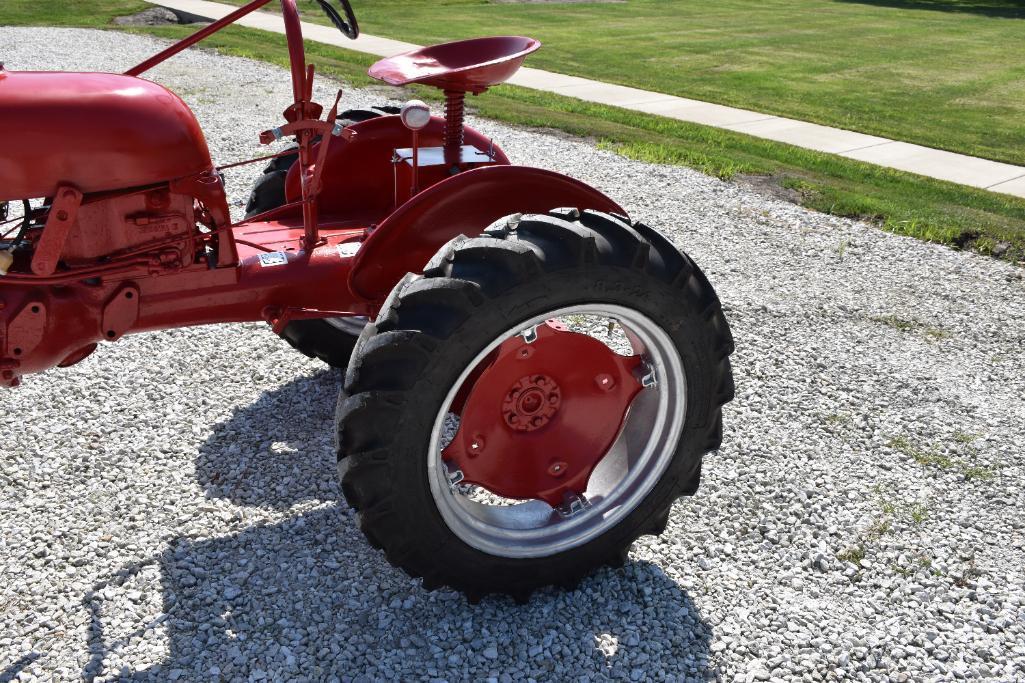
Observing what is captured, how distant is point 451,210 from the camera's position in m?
2.66

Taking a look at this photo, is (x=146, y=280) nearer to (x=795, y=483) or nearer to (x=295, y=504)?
(x=295, y=504)

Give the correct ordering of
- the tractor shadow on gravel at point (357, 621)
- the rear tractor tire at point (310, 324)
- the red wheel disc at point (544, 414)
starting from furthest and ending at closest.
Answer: the rear tractor tire at point (310, 324)
the red wheel disc at point (544, 414)
the tractor shadow on gravel at point (357, 621)

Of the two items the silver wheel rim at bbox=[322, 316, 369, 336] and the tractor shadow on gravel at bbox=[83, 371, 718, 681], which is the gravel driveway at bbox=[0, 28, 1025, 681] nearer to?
the tractor shadow on gravel at bbox=[83, 371, 718, 681]

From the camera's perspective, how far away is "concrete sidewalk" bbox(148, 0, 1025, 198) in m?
6.84

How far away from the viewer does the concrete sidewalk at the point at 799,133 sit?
684 cm

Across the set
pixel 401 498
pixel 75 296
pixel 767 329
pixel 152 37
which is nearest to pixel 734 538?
pixel 401 498

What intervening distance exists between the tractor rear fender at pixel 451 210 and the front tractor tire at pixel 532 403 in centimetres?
30

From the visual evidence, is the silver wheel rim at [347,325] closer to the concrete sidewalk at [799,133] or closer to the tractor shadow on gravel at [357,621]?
the tractor shadow on gravel at [357,621]

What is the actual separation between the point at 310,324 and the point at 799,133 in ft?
19.1

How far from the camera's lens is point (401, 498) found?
2.25 metres

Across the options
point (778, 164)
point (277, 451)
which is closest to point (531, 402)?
point (277, 451)

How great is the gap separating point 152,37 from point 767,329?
1048 centimetres

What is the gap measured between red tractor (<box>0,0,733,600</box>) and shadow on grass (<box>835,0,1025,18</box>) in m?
19.4

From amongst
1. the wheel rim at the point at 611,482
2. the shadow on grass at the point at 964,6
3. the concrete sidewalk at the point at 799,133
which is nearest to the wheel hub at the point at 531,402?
the wheel rim at the point at 611,482
